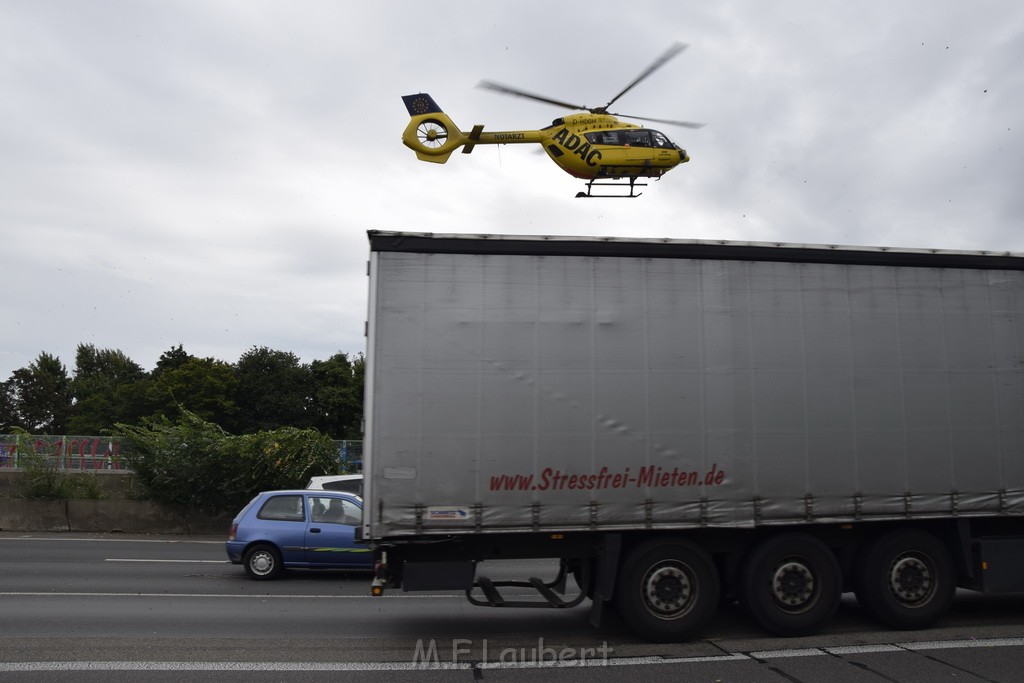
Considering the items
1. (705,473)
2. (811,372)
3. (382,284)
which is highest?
(382,284)

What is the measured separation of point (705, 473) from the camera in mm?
8031

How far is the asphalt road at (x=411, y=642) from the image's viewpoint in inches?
277

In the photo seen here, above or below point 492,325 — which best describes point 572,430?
below

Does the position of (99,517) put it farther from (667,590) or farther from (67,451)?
(667,590)

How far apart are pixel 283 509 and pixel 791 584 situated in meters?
7.96

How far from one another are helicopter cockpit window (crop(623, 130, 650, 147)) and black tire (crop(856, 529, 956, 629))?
46.4ft

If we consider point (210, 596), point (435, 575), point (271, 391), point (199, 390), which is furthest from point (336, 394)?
point (435, 575)

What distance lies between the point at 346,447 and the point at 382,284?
14.3 metres

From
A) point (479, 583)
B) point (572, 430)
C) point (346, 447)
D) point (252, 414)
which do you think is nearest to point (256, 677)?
point (479, 583)

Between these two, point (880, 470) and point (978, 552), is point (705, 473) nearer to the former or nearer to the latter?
point (880, 470)

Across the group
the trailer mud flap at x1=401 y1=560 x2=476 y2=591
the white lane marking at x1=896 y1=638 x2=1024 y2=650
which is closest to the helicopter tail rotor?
the trailer mud flap at x1=401 y1=560 x2=476 y2=591

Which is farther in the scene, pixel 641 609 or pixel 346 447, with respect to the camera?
pixel 346 447

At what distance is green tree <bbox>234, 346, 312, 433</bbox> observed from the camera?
84.1 meters

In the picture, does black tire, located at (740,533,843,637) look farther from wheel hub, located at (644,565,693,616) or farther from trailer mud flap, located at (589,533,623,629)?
trailer mud flap, located at (589,533,623,629)
